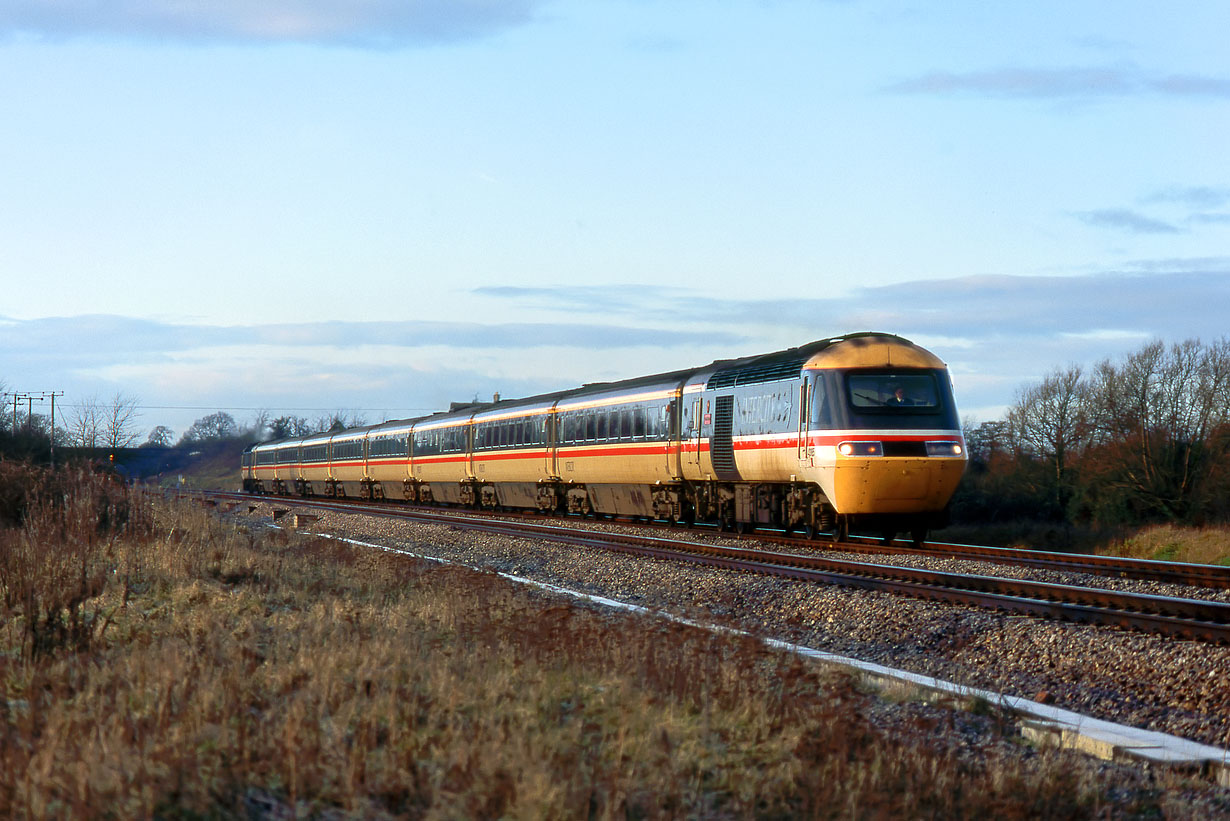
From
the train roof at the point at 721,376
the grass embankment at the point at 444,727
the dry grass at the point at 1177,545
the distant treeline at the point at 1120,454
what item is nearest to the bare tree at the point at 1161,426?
the distant treeline at the point at 1120,454

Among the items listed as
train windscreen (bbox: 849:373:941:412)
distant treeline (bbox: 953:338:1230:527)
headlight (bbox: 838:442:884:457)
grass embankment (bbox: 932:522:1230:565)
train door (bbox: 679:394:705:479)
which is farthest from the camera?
distant treeline (bbox: 953:338:1230:527)

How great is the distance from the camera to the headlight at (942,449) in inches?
760

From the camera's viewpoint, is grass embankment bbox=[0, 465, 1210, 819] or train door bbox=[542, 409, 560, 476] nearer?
grass embankment bbox=[0, 465, 1210, 819]

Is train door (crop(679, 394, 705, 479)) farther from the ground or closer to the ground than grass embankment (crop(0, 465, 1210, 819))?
farther from the ground

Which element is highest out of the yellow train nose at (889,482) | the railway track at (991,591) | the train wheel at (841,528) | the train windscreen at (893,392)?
the train windscreen at (893,392)

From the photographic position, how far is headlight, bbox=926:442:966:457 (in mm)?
19297

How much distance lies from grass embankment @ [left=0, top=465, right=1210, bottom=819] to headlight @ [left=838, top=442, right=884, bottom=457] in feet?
31.0

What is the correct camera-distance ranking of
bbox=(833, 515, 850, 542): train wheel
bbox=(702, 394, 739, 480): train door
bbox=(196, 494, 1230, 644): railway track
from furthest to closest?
bbox=(702, 394, 739, 480): train door
bbox=(833, 515, 850, 542): train wheel
bbox=(196, 494, 1230, 644): railway track

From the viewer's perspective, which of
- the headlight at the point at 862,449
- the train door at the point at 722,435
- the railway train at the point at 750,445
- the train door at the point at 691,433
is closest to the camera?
the headlight at the point at 862,449

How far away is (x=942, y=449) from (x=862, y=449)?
1.43 meters

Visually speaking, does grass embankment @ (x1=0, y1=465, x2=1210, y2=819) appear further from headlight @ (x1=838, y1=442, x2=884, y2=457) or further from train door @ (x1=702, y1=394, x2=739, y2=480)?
train door @ (x1=702, y1=394, x2=739, y2=480)

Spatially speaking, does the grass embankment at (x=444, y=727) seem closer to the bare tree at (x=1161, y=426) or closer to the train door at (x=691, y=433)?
the train door at (x=691, y=433)

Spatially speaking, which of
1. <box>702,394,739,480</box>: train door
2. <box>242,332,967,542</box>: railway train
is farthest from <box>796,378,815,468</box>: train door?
<box>702,394,739,480</box>: train door

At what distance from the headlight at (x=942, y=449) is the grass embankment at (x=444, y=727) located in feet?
33.8
